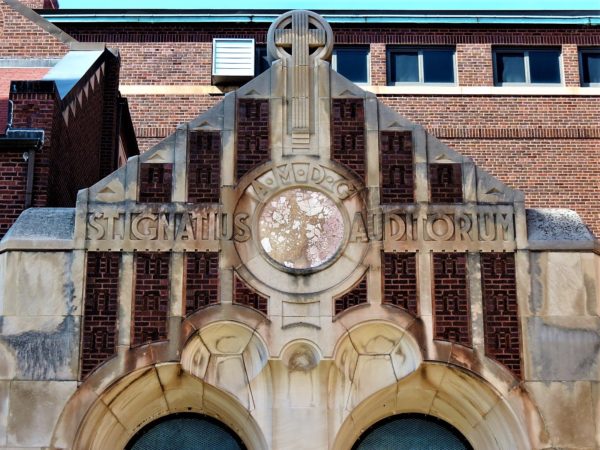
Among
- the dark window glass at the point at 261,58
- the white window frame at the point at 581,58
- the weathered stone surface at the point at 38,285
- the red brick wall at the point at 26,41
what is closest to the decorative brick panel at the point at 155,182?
the weathered stone surface at the point at 38,285

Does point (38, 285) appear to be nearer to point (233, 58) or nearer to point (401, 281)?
point (401, 281)

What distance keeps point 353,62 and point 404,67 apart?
4.24ft

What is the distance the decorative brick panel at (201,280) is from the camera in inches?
531

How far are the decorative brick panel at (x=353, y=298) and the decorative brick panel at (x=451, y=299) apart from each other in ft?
2.98

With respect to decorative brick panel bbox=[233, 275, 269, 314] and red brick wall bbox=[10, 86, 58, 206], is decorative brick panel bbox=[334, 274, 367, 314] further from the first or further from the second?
red brick wall bbox=[10, 86, 58, 206]

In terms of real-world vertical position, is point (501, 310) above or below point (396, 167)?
below

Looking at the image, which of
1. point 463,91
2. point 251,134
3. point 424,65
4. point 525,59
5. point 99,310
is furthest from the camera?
point 525,59

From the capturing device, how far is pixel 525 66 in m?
26.7

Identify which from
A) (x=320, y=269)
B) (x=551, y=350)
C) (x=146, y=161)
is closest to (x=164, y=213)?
(x=146, y=161)

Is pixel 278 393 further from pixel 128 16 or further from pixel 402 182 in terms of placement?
pixel 128 16

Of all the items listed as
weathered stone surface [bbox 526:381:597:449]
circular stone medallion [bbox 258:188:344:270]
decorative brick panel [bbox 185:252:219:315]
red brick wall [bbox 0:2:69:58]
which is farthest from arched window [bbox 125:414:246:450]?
red brick wall [bbox 0:2:69:58]

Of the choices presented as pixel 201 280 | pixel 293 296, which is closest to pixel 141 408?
pixel 201 280

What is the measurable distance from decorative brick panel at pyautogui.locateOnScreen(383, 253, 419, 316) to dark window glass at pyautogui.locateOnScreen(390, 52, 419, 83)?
44.0 feet

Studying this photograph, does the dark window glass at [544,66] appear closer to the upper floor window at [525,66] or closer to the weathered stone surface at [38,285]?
the upper floor window at [525,66]
